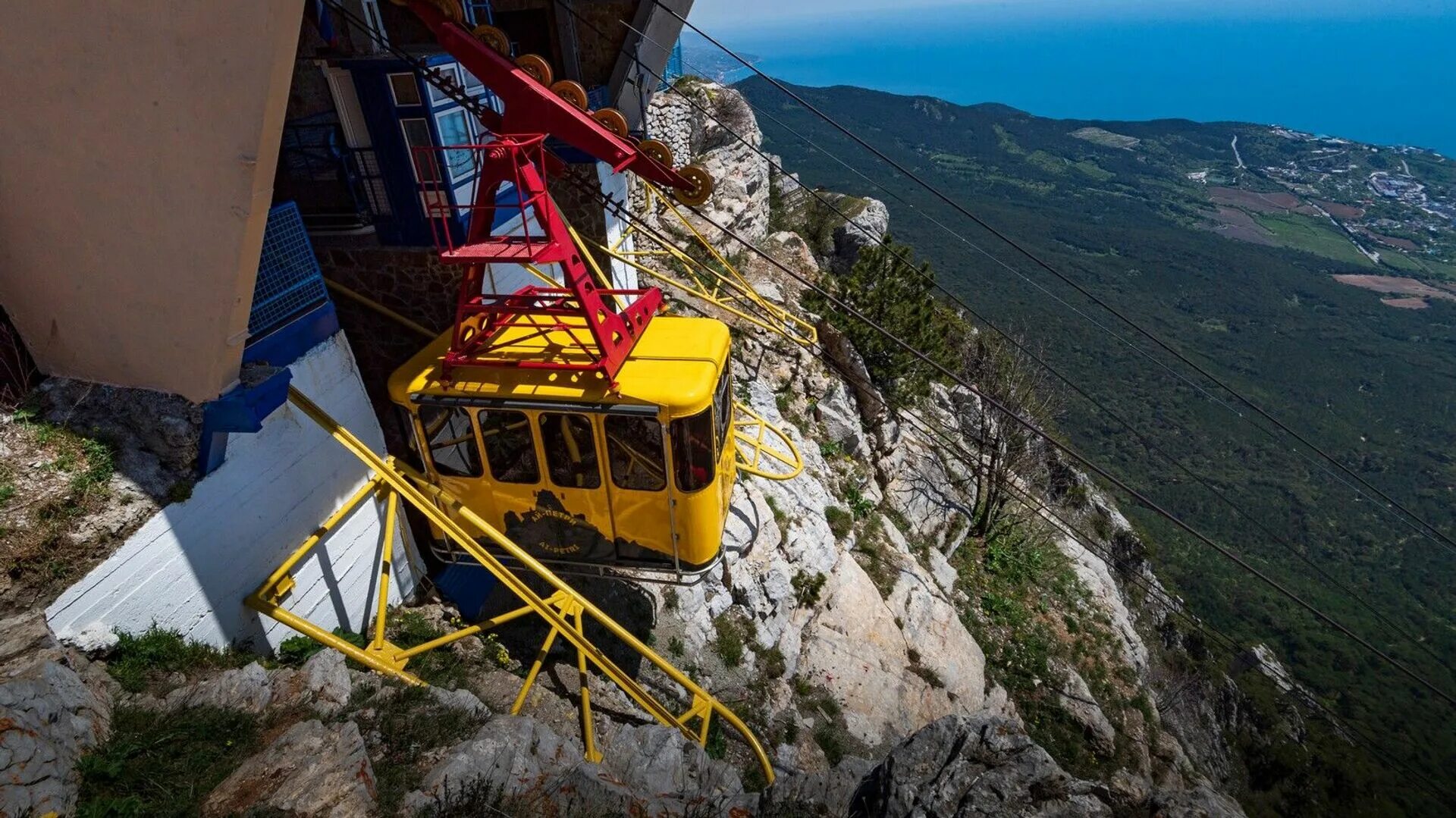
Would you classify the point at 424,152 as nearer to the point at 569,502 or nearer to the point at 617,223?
the point at 569,502

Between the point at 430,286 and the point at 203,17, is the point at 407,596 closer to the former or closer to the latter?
the point at 430,286

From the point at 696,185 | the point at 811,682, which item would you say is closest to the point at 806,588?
the point at 811,682

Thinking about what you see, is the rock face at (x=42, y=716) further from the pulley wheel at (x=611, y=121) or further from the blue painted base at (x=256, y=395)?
the pulley wheel at (x=611, y=121)

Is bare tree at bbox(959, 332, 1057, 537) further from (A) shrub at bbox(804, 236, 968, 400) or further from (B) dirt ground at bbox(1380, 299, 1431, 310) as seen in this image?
(B) dirt ground at bbox(1380, 299, 1431, 310)

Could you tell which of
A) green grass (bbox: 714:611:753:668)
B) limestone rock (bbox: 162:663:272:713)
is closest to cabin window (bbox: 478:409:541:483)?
limestone rock (bbox: 162:663:272:713)

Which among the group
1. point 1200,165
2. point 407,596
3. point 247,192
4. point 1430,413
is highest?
point 247,192

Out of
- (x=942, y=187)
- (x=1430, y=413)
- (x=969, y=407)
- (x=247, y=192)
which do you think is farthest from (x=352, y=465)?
(x=942, y=187)

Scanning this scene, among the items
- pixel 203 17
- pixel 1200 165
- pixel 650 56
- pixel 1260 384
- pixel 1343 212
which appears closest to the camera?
pixel 203 17
